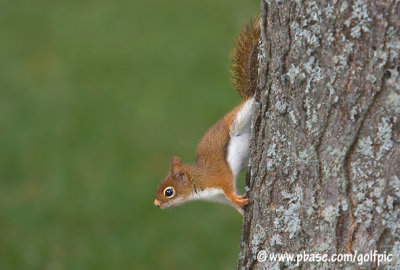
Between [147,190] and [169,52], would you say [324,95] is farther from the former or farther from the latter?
[169,52]

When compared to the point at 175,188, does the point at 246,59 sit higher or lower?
higher

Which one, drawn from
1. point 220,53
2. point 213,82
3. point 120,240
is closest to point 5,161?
point 120,240

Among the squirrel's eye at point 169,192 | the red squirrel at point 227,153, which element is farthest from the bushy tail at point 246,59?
the squirrel's eye at point 169,192

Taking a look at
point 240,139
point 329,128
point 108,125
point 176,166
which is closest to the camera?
point 329,128

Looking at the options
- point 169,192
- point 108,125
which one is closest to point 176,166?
point 169,192

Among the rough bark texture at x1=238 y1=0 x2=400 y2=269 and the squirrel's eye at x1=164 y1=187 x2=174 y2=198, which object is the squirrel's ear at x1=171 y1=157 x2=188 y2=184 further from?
the rough bark texture at x1=238 y1=0 x2=400 y2=269

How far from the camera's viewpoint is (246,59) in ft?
8.00

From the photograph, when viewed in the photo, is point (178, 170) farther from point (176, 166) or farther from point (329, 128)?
point (329, 128)

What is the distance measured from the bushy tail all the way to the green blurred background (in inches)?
69.3

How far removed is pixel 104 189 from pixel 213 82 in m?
1.83

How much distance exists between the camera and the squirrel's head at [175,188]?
2.60m

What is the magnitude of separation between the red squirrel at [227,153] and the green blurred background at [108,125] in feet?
4.91

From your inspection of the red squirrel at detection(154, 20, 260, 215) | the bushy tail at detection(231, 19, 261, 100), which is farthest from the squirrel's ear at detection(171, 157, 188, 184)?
the bushy tail at detection(231, 19, 261, 100)

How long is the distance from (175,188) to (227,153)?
0.29 m
